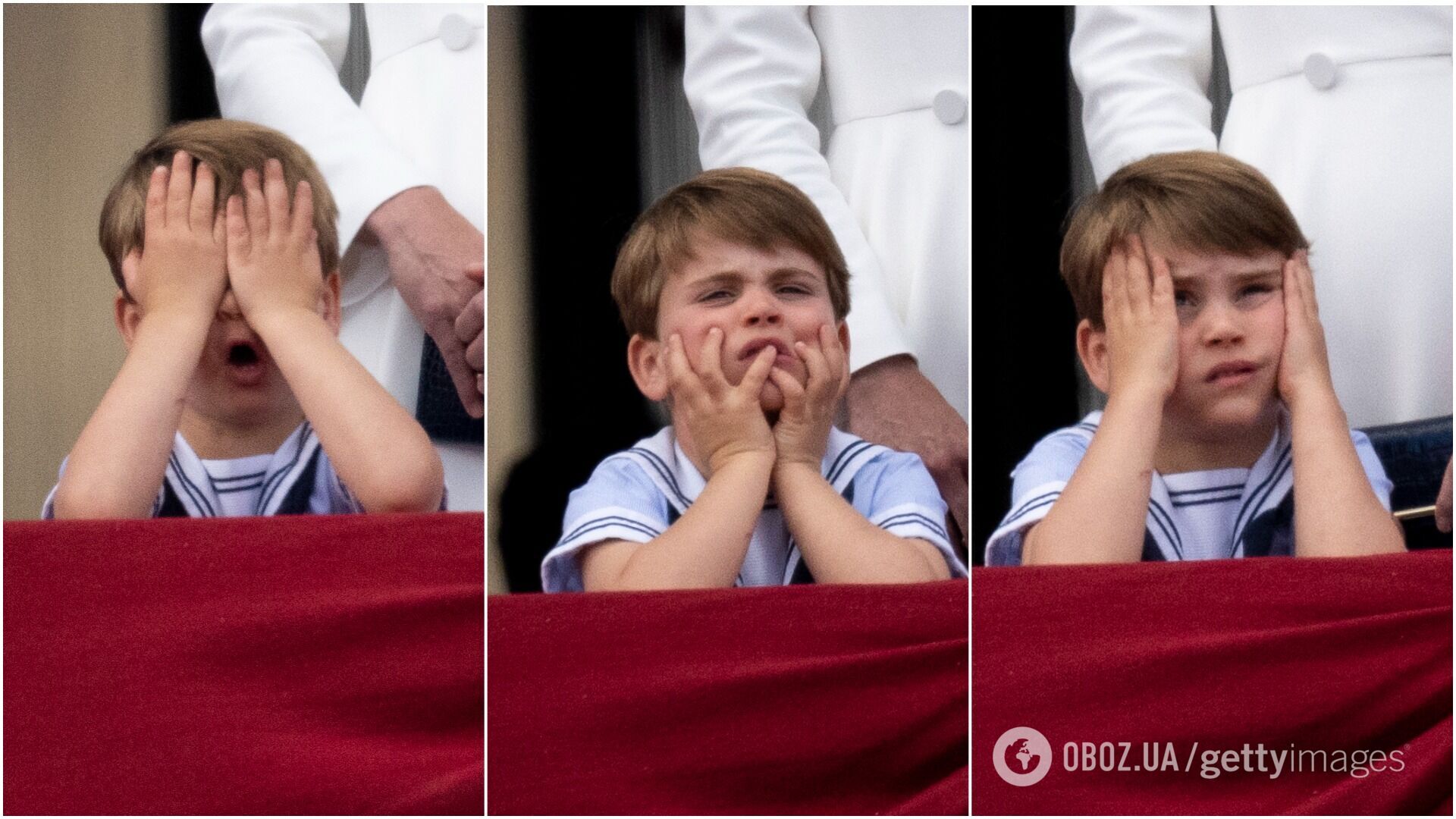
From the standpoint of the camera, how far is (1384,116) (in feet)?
6.29

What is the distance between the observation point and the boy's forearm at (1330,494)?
187cm

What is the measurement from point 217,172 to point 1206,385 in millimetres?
1306

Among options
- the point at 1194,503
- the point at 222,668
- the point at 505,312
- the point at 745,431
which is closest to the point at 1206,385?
the point at 1194,503

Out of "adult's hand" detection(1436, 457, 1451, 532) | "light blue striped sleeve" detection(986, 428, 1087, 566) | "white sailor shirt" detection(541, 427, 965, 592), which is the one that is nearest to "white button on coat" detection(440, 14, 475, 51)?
"white sailor shirt" detection(541, 427, 965, 592)

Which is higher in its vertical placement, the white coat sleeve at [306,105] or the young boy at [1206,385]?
the white coat sleeve at [306,105]

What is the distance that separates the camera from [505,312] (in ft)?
6.00

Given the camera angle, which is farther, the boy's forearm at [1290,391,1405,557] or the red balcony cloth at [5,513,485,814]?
the boy's forearm at [1290,391,1405,557]

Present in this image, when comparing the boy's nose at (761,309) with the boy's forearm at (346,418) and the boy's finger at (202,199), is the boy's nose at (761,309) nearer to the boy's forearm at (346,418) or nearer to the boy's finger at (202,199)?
the boy's forearm at (346,418)

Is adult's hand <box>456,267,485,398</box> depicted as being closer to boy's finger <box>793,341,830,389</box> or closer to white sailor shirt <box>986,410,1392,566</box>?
boy's finger <box>793,341,830,389</box>

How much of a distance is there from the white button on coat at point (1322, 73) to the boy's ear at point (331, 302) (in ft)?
4.30

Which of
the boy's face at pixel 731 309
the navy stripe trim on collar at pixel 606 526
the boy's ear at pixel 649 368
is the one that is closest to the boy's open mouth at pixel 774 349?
the boy's face at pixel 731 309

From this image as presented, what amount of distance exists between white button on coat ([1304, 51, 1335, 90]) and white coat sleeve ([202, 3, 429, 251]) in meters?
1.18

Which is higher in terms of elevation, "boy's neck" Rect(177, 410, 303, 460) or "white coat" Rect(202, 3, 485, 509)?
"white coat" Rect(202, 3, 485, 509)

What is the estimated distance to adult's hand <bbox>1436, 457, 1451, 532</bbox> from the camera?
1918 mm
